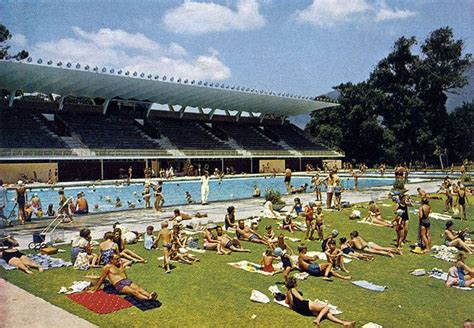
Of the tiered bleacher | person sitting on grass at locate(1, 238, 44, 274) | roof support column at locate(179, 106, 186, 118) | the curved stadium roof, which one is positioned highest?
the curved stadium roof

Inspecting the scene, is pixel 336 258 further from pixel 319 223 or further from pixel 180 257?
pixel 180 257

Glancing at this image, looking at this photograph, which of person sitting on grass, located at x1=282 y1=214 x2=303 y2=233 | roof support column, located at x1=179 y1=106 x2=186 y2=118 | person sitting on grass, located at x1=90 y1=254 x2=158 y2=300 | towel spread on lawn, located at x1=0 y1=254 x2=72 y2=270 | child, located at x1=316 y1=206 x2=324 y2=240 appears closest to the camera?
person sitting on grass, located at x1=90 y1=254 x2=158 y2=300

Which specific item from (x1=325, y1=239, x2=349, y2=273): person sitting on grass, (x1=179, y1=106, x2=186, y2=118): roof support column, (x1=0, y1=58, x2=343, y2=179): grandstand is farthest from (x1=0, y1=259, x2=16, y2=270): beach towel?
(x1=179, y1=106, x2=186, y2=118): roof support column

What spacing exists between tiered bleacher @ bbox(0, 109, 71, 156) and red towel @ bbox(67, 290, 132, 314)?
80.7ft

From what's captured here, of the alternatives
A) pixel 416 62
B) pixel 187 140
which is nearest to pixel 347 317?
pixel 187 140

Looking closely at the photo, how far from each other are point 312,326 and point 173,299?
2251 millimetres

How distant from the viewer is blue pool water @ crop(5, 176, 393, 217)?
23.0 metres

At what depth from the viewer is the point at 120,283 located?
24.8 feet

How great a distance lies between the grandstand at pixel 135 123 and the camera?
3253 centimetres

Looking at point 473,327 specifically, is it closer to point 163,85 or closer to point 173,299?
point 173,299

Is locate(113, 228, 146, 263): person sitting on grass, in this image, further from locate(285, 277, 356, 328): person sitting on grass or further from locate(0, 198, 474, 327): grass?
locate(285, 277, 356, 328): person sitting on grass

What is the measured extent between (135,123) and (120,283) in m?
36.0

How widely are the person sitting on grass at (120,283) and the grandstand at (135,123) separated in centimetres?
2262

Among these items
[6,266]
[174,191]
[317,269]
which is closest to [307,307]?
[317,269]
